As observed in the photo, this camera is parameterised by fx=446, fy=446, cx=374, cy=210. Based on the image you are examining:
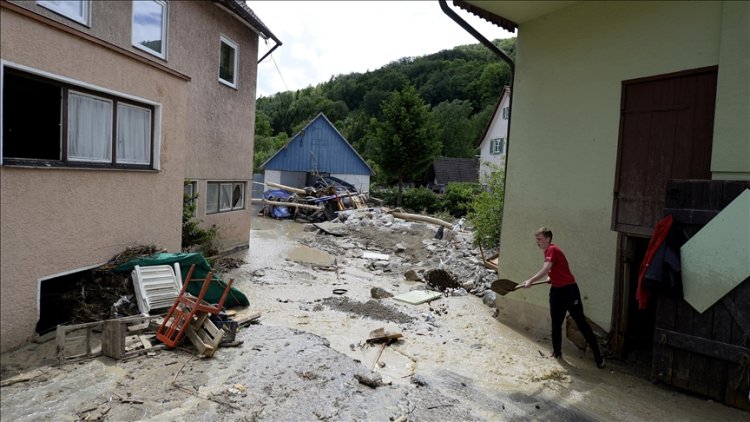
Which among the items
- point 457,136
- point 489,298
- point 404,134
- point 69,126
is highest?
point 457,136

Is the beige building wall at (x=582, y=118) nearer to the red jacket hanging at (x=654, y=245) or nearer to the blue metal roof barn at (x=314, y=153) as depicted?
the red jacket hanging at (x=654, y=245)

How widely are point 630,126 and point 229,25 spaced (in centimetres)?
985

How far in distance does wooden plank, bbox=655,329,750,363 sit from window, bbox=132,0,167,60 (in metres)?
9.10

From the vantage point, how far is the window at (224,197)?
11555mm

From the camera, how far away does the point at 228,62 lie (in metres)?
12.0

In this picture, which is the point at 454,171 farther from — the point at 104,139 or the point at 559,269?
the point at 104,139

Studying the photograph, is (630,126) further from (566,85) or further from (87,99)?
(87,99)

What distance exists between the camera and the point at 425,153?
34.2m

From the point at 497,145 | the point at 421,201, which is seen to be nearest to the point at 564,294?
the point at 421,201

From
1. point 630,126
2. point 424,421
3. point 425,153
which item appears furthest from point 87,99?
point 425,153

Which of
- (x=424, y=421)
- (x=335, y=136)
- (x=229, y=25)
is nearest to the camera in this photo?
(x=424, y=421)

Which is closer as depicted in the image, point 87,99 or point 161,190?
point 87,99

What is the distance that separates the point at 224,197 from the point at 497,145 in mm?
26437

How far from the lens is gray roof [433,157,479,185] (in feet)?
146
